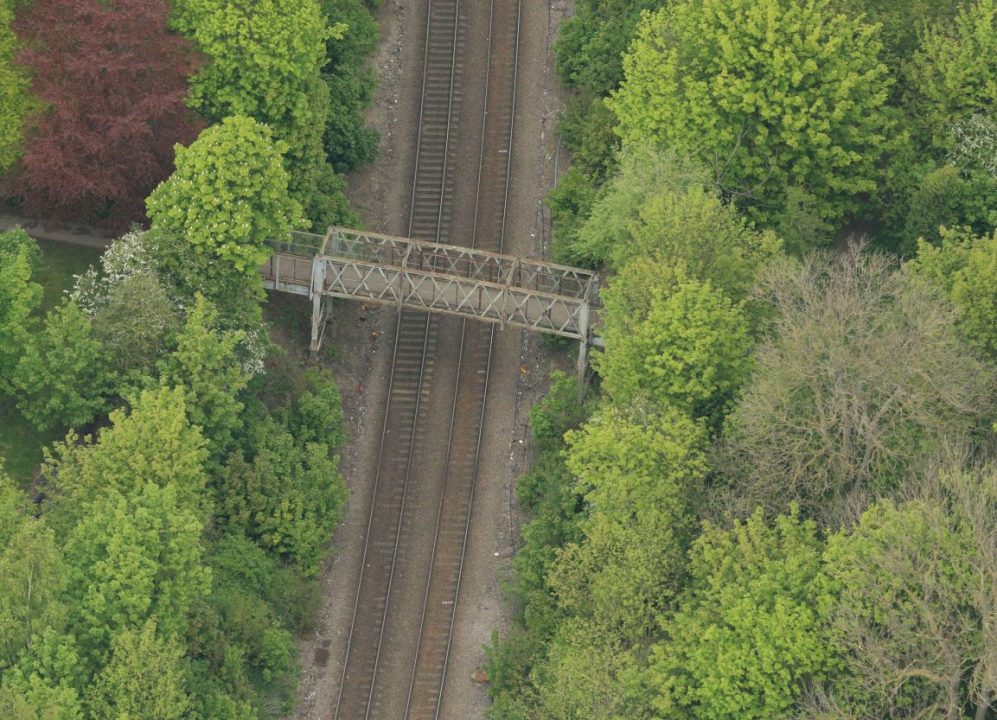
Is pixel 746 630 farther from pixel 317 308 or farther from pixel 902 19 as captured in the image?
pixel 902 19

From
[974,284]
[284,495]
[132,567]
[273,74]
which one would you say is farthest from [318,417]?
[974,284]

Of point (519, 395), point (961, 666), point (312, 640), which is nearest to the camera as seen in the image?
point (961, 666)

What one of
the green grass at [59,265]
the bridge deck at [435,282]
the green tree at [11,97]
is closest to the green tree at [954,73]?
the bridge deck at [435,282]

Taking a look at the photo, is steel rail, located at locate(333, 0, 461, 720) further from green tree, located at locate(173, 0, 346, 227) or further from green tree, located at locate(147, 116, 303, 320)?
green tree, located at locate(147, 116, 303, 320)

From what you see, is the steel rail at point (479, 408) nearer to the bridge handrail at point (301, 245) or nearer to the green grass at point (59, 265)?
the bridge handrail at point (301, 245)

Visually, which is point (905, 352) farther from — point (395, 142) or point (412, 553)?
point (395, 142)

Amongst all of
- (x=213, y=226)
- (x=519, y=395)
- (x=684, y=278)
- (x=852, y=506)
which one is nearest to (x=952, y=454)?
(x=852, y=506)
